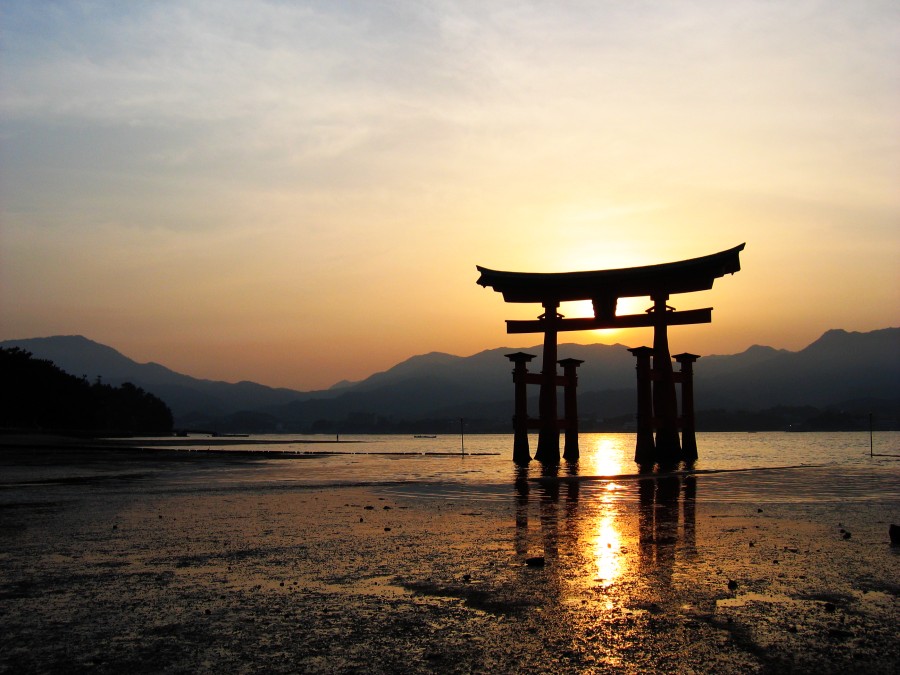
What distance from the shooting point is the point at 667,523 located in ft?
44.2

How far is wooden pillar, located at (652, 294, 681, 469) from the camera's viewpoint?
1604 inches

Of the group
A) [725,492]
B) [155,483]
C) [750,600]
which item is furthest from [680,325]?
[750,600]

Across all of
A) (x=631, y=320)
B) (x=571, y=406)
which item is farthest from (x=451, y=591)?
(x=571, y=406)

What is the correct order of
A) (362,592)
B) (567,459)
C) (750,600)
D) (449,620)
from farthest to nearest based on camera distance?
(567,459), (362,592), (750,600), (449,620)

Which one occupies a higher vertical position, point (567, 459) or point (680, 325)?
point (680, 325)

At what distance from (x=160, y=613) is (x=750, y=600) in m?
5.51

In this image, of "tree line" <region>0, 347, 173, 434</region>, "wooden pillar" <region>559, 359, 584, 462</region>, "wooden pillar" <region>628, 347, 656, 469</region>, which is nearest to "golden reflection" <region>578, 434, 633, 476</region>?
"wooden pillar" <region>559, 359, 584, 462</region>

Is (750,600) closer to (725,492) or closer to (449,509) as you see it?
(449,509)

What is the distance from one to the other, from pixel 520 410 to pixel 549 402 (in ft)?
5.78

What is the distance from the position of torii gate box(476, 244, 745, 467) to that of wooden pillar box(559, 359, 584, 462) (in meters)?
1.79

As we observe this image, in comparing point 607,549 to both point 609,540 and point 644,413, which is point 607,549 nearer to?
point 609,540

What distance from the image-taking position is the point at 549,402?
144ft

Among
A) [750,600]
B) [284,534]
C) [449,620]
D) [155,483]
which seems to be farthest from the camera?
[155,483]

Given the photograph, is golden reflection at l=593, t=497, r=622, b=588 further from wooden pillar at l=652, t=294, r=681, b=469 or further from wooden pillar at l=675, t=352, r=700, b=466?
wooden pillar at l=675, t=352, r=700, b=466
